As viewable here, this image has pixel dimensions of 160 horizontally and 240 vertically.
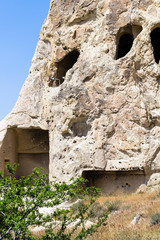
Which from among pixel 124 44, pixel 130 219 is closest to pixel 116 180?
pixel 130 219

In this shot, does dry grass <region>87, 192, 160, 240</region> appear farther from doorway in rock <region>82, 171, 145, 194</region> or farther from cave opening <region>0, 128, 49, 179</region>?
cave opening <region>0, 128, 49, 179</region>

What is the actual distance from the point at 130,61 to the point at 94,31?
1.89 meters

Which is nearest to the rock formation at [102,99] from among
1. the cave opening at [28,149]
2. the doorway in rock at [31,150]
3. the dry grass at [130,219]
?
the cave opening at [28,149]

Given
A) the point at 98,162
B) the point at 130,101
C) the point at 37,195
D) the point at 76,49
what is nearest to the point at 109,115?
the point at 130,101

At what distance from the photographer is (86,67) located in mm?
11188

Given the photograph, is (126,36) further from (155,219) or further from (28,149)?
(155,219)

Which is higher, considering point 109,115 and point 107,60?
point 107,60

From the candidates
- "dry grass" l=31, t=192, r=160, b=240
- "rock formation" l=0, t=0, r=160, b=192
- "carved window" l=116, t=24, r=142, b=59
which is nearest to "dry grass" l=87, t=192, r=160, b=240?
"dry grass" l=31, t=192, r=160, b=240

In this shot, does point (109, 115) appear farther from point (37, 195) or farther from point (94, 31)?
point (37, 195)

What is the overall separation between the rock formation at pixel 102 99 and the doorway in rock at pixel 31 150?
1.14 meters

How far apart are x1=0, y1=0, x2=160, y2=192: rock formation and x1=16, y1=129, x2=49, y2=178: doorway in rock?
1144 millimetres

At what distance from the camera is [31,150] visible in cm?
1402

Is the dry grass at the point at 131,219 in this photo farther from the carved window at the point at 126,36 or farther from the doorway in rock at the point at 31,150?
the carved window at the point at 126,36

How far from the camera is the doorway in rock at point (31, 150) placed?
1387cm
